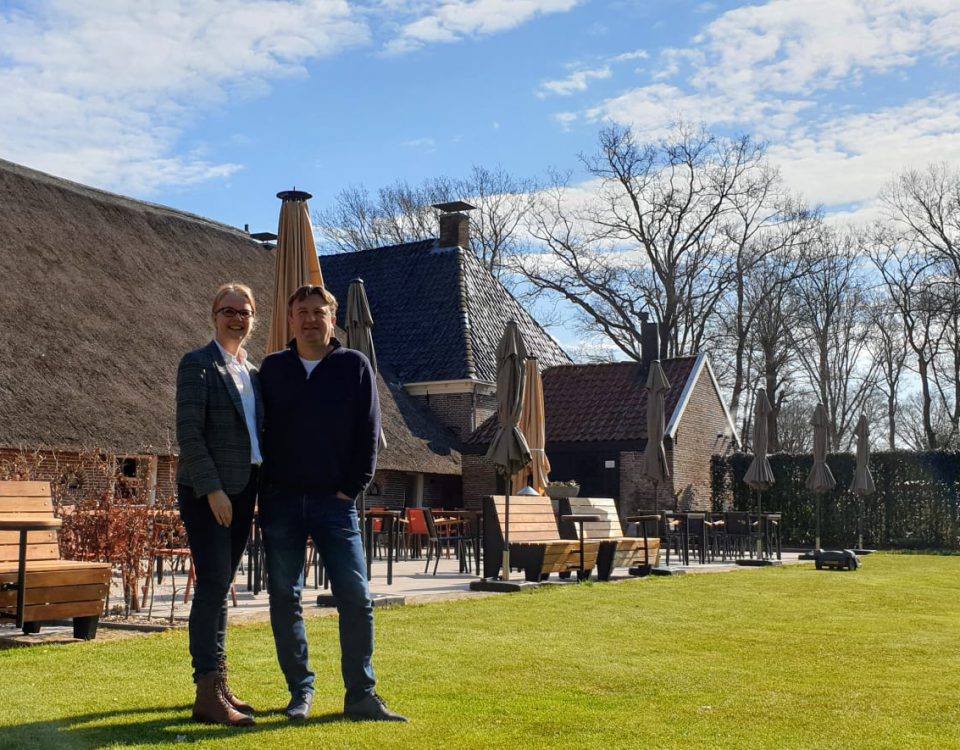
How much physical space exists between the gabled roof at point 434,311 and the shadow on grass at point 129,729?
2146 cm

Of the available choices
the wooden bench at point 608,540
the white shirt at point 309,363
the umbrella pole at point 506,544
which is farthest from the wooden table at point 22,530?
the wooden bench at point 608,540

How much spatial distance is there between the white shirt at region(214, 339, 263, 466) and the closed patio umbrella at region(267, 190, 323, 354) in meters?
4.80

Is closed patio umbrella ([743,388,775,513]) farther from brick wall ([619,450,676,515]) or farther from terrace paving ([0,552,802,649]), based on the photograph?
brick wall ([619,450,676,515])

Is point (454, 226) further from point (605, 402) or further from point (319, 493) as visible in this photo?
point (319, 493)

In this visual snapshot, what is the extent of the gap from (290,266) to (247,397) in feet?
16.9

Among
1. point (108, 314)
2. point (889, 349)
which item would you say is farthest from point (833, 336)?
point (108, 314)

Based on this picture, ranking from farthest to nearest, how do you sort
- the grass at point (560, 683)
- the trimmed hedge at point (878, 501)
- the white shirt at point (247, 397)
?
1. the trimmed hedge at point (878, 501)
2. the white shirt at point (247, 397)
3. the grass at point (560, 683)

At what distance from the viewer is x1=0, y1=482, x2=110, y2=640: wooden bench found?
6.33m

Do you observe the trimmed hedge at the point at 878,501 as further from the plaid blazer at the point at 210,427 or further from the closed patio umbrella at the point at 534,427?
the plaid blazer at the point at 210,427

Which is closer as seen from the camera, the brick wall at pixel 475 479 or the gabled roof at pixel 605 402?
the gabled roof at pixel 605 402

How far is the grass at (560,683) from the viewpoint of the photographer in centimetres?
415

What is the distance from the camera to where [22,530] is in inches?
240

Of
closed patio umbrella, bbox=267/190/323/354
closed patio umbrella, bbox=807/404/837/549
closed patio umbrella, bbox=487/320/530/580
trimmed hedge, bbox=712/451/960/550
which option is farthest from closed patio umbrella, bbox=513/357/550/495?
trimmed hedge, bbox=712/451/960/550

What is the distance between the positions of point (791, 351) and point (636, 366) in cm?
1198
